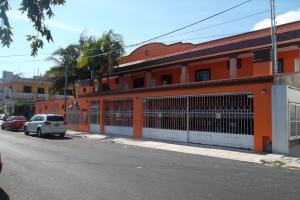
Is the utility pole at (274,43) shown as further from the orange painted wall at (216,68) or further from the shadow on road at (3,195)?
the shadow on road at (3,195)

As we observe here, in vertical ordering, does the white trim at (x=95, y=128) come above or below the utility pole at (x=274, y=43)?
below

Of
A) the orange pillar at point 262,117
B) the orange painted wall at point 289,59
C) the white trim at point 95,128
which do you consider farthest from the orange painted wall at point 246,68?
the white trim at point 95,128

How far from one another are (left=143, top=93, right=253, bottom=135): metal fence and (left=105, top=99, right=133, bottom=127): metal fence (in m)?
1.96

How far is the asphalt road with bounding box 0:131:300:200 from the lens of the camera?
824 centimetres

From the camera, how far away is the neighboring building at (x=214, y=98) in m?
17.3

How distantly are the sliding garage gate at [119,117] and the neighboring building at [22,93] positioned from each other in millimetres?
29954

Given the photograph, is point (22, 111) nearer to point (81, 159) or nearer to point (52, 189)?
point (81, 159)

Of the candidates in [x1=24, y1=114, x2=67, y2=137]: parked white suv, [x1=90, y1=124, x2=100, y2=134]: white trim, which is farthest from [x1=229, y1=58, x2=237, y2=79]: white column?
[x1=24, y1=114, x2=67, y2=137]: parked white suv

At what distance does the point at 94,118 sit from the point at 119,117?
4.08m

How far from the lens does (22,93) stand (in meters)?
62.0

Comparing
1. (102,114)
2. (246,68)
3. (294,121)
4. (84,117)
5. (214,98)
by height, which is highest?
(246,68)

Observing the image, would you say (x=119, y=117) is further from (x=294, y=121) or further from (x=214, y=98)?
(x=294, y=121)

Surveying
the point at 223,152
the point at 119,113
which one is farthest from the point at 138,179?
the point at 119,113

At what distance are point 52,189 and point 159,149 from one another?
1089 centimetres
